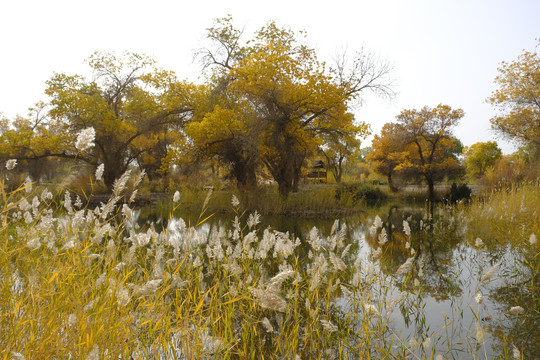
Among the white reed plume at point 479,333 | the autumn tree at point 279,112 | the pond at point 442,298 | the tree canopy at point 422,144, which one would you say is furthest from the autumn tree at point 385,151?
the white reed plume at point 479,333

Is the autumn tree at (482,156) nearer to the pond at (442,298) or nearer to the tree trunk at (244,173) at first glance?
the tree trunk at (244,173)

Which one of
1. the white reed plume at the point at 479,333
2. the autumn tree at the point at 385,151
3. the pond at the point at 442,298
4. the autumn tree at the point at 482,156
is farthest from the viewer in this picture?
the autumn tree at the point at 482,156

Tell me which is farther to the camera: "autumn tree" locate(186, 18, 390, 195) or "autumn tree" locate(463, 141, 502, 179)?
"autumn tree" locate(463, 141, 502, 179)

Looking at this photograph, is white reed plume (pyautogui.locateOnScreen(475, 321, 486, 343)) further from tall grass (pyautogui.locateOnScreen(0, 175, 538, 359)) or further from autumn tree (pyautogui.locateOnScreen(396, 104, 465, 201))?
autumn tree (pyautogui.locateOnScreen(396, 104, 465, 201))

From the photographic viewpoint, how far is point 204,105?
2019 cm

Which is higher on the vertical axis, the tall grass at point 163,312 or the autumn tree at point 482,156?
the autumn tree at point 482,156

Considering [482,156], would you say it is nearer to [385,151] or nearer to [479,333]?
[385,151]

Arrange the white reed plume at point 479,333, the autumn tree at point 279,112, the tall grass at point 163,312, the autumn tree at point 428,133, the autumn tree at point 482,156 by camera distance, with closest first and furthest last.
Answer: the white reed plume at point 479,333 → the tall grass at point 163,312 → the autumn tree at point 279,112 → the autumn tree at point 428,133 → the autumn tree at point 482,156

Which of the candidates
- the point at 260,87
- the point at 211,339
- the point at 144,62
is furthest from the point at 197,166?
the point at 211,339

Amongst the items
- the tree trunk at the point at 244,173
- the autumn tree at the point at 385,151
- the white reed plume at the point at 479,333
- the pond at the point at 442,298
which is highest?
the autumn tree at the point at 385,151

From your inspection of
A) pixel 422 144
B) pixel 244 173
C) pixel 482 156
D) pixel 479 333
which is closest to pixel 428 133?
pixel 422 144

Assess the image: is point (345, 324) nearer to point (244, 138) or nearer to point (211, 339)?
point (211, 339)

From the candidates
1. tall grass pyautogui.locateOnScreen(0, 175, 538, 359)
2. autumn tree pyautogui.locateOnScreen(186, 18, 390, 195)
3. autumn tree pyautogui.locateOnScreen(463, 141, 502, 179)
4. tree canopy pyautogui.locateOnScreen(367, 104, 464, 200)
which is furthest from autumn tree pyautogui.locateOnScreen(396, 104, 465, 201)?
tall grass pyautogui.locateOnScreen(0, 175, 538, 359)

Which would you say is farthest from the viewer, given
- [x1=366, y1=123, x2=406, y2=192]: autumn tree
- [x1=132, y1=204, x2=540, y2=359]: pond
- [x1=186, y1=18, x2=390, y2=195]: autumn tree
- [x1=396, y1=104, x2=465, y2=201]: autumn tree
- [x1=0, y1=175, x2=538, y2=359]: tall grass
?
[x1=366, y1=123, x2=406, y2=192]: autumn tree
